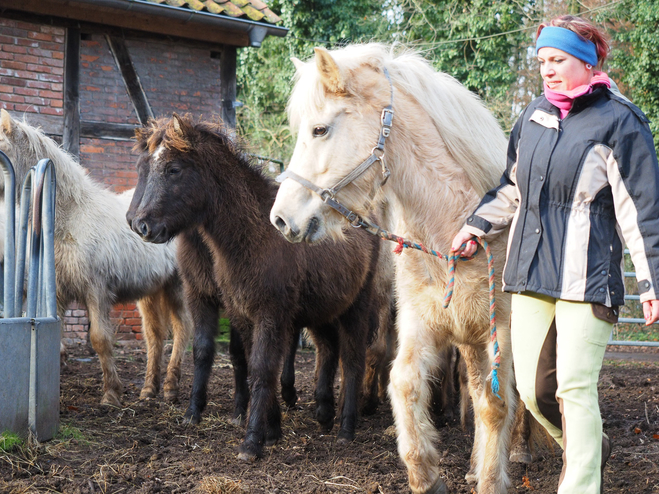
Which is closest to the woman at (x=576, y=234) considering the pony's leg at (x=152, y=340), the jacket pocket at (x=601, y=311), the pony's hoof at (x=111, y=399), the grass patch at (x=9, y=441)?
the jacket pocket at (x=601, y=311)

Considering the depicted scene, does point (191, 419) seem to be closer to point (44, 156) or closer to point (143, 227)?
point (143, 227)

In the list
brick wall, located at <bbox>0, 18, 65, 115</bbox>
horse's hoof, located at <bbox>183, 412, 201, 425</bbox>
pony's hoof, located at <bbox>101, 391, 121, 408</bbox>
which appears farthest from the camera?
brick wall, located at <bbox>0, 18, 65, 115</bbox>

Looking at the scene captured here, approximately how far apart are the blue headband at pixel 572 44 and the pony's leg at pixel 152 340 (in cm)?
519

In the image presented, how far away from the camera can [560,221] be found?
107 inches

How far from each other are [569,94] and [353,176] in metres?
1.00

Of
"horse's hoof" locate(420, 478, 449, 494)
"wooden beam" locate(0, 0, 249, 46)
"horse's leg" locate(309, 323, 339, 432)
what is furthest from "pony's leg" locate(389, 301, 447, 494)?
"wooden beam" locate(0, 0, 249, 46)

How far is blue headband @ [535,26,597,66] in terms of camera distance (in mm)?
2742

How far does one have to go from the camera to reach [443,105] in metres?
3.45

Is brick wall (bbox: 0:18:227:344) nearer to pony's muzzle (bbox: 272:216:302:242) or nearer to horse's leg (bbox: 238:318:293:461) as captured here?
horse's leg (bbox: 238:318:293:461)

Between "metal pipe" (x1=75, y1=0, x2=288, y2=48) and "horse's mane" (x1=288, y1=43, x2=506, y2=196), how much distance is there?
666 cm

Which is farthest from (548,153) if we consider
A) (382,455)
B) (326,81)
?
(382,455)

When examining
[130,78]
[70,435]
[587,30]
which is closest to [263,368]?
[70,435]

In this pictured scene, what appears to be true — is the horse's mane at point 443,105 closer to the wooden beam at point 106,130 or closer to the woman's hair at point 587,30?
the woman's hair at point 587,30

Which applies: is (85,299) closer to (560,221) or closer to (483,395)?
(483,395)
